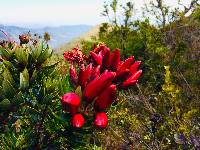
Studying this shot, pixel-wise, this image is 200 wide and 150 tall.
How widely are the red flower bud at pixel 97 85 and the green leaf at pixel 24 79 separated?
1.27 feet

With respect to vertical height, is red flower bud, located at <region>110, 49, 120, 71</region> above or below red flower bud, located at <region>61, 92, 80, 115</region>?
above

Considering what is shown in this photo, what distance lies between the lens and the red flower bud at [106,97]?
181 centimetres

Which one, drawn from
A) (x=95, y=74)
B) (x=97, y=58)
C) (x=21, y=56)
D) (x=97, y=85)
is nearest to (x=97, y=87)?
(x=97, y=85)

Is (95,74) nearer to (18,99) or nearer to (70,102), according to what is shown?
(70,102)

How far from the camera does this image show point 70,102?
1787mm

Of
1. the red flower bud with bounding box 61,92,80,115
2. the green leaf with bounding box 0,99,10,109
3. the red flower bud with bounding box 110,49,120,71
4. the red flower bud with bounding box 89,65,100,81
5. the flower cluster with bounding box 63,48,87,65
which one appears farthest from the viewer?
the flower cluster with bounding box 63,48,87,65

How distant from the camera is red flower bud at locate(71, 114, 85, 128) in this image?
1831mm

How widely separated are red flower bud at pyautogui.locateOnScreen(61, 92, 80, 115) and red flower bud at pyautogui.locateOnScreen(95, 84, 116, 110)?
9 cm

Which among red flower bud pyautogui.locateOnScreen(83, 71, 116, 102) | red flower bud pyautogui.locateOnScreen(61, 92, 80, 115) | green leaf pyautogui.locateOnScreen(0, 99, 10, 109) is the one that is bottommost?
green leaf pyautogui.locateOnScreen(0, 99, 10, 109)

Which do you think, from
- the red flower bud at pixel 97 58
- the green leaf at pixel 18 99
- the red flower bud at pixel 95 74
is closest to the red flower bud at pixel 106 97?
the red flower bud at pixel 95 74

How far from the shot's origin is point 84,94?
1.87m

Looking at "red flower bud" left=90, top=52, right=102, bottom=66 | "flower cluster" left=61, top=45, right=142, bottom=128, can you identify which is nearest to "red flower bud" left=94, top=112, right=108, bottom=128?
"flower cluster" left=61, top=45, right=142, bottom=128

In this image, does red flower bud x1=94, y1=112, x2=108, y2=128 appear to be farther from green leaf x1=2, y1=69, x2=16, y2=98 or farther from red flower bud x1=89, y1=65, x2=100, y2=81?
green leaf x1=2, y1=69, x2=16, y2=98

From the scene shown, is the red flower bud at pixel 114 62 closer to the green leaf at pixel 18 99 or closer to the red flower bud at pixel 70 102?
the red flower bud at pixel 70 102
